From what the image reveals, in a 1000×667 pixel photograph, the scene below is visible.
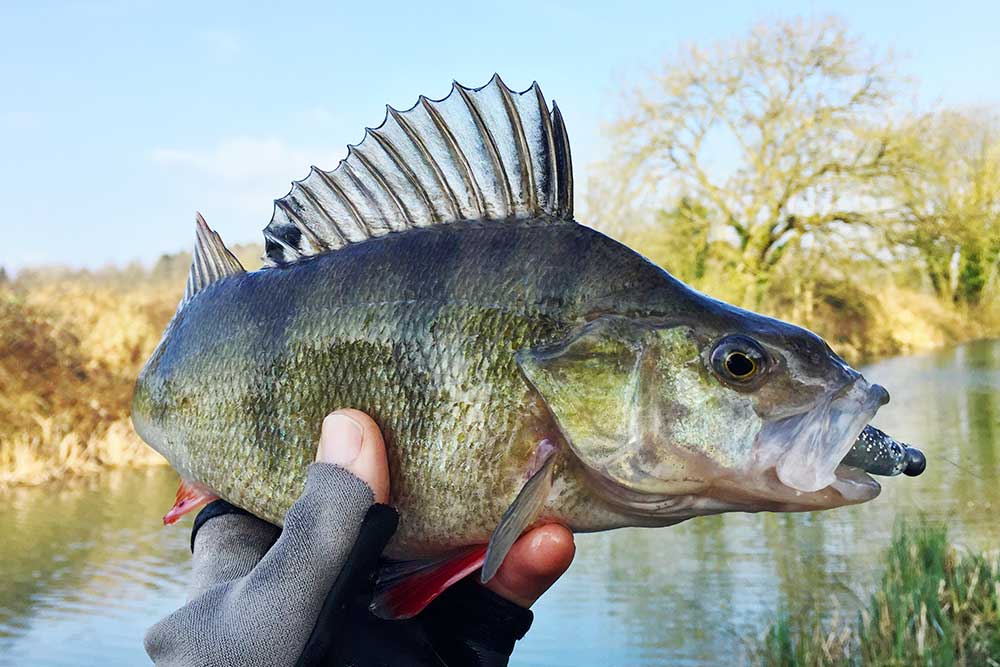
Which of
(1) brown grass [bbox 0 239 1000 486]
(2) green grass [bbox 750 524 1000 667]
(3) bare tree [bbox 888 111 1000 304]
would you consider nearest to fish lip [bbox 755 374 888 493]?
(2) green grass [bbox 750 524 1000 667]

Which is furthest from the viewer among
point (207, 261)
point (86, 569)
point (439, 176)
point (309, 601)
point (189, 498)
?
point (86, 569)

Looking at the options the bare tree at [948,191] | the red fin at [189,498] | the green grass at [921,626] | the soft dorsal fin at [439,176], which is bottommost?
the green grass at [921,626]

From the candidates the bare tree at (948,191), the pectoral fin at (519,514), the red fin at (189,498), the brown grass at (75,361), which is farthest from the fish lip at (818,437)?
the bare tree at (948,191)

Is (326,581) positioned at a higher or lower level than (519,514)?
lower

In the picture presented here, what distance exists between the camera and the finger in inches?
76.3

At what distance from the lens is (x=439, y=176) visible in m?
2.14

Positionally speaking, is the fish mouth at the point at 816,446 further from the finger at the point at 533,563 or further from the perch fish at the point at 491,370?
the finger at the point at 533,563

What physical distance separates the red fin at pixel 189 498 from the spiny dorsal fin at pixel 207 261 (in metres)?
0.53

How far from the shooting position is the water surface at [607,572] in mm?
10016

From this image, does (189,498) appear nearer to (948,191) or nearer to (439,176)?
(439,176)

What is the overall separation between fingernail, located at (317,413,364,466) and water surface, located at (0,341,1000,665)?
654 cm

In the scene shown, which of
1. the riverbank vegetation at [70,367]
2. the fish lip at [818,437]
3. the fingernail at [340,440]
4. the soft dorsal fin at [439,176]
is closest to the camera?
the fish lip at [818,437]

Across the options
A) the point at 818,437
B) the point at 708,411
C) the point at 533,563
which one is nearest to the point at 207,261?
the point at 533,563

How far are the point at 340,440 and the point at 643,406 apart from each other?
599 mm
